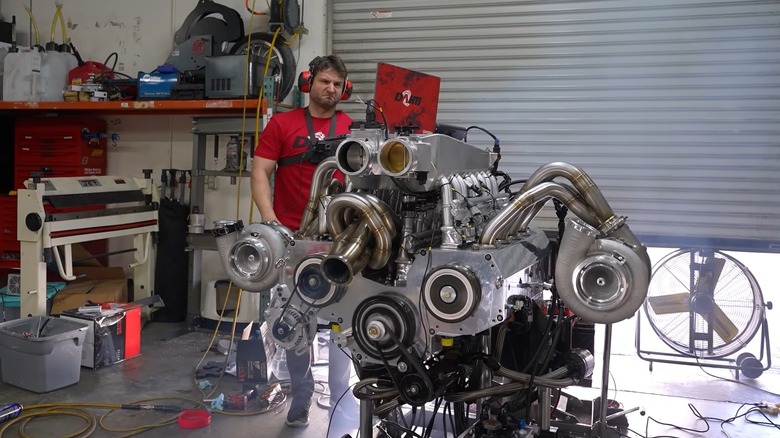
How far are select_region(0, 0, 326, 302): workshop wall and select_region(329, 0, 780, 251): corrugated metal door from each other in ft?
5.09

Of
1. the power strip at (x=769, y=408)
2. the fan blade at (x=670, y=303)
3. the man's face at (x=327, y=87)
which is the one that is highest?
the man's face at (x=327, y=87)

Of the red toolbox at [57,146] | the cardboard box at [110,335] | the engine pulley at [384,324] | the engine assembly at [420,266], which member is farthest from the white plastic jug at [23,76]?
the engine pulley at [384,324]

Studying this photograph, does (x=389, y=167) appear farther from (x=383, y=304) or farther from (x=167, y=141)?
(x=167, y=141)

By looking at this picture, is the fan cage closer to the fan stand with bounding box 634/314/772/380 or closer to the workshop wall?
the fan stand with bounding box 634/314/772/380

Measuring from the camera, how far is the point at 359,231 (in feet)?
5.90

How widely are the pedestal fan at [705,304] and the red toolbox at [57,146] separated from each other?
437cm

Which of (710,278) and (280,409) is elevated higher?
(710,278)

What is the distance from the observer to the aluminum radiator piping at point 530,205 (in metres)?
1.85

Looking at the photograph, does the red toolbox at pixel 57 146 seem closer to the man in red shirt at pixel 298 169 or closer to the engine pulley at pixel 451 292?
the man in red shirt at pixel 298 169

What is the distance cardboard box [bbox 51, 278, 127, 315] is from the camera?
452 cm

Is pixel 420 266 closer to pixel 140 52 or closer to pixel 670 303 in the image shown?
pixel 670 303

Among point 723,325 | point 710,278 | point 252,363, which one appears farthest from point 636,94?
point 252,363

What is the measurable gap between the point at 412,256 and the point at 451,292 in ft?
0.64

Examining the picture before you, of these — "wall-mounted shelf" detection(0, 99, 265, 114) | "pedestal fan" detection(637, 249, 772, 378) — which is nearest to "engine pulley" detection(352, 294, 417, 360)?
"pedestal fan" detection(637, 249, 772, 378)
